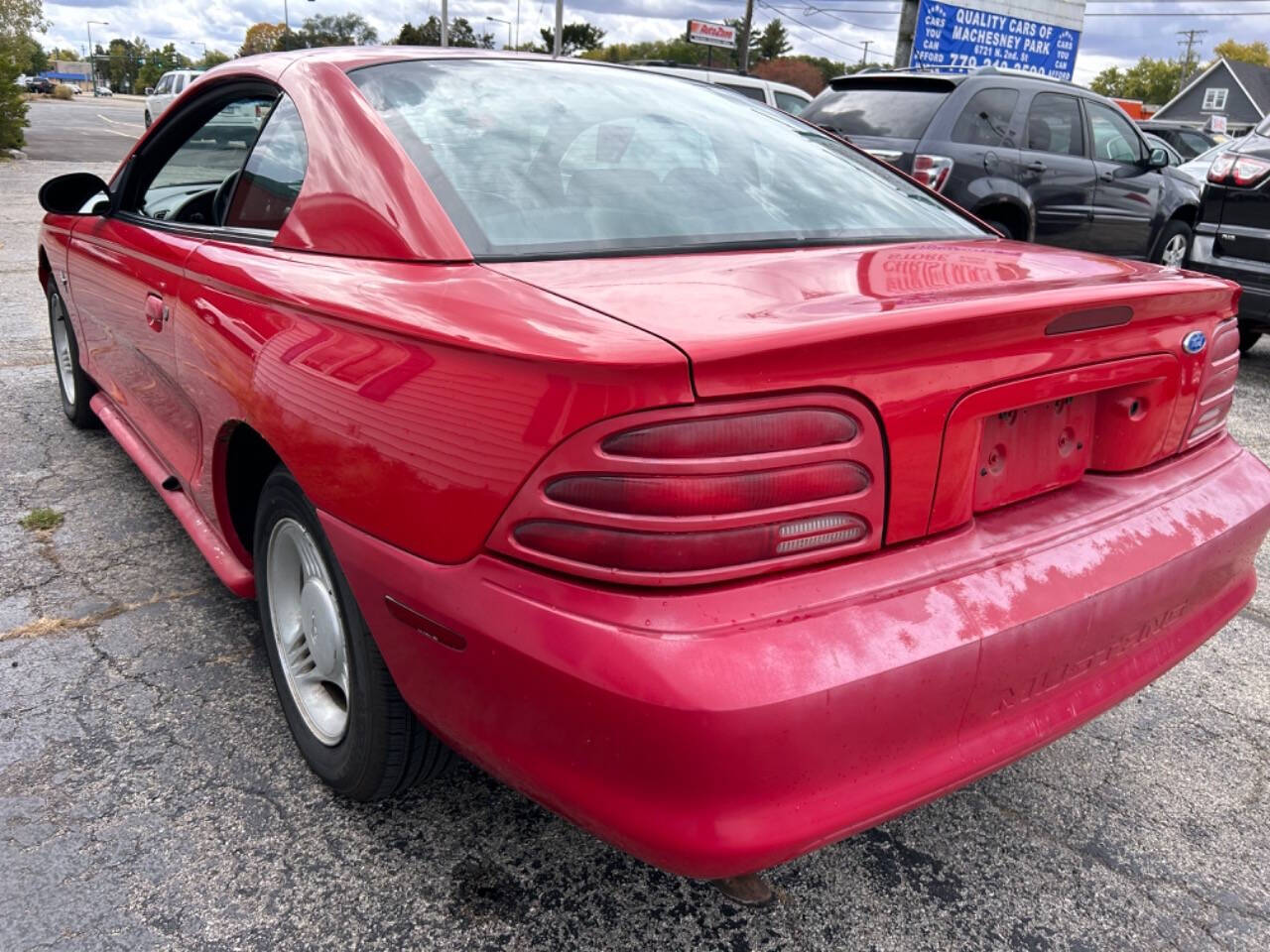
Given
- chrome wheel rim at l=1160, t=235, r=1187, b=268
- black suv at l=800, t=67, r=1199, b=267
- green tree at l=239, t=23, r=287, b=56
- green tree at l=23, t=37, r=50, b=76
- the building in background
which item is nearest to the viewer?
black suv at l=800, t=67, r=1199, b=267

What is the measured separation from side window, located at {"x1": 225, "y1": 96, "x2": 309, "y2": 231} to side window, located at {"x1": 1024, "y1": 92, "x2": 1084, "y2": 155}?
6.16 metres

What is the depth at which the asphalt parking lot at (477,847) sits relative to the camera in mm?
1816

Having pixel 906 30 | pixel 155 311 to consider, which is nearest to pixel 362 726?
pixel 155 311

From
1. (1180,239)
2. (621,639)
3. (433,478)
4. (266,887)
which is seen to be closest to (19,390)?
(266,887)

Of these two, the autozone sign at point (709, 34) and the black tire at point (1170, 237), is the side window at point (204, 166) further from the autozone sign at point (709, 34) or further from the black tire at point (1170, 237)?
the autozone sign at point (709, 34)

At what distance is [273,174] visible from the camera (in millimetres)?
2320

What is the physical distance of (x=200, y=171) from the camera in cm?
304

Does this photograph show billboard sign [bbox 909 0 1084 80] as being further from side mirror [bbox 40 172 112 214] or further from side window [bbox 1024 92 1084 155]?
side mirror [bbox 40 172 112 214]

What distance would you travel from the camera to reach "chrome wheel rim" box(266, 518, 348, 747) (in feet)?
6.60

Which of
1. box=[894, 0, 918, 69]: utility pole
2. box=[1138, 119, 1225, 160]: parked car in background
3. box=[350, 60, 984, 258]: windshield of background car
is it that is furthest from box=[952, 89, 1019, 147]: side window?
box=[1138, 119, 1225, 160]: parked car in background

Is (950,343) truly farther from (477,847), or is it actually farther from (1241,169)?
(1241,169)

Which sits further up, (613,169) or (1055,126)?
(1055,126)

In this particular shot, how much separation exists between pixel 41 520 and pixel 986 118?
6262 mm

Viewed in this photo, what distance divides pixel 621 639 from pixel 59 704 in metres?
1.78
